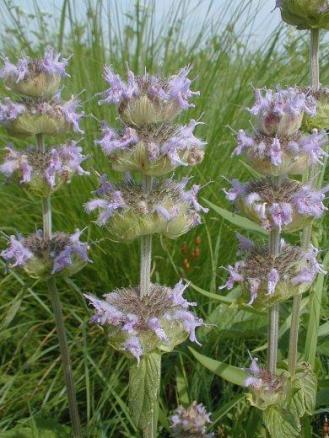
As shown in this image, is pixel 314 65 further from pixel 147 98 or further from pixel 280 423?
pixel 280 423

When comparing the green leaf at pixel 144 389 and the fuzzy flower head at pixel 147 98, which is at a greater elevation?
the fuzzy flower head at pixel 147 98

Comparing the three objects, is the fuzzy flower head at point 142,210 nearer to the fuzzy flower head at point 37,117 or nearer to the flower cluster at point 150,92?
the flower cluster at point 150,92

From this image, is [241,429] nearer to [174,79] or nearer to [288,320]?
[288,320]

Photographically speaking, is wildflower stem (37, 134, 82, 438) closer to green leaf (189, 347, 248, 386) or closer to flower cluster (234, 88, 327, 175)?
green leaf (189, 347, 248, 386)

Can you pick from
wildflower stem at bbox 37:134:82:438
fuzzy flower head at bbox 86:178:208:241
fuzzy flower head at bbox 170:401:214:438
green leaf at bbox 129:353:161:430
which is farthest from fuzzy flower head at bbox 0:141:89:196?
fuzzy flower head at bbox 170:401:214:438

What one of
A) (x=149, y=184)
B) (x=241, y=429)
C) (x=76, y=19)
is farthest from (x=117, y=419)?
(x=76, y=19)

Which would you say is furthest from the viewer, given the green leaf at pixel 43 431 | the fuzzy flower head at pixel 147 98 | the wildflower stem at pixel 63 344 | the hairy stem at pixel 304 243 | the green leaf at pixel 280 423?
the green leaf at pixel 43 431

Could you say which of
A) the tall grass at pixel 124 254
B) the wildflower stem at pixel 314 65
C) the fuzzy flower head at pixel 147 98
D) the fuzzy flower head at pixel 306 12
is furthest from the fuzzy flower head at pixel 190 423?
the fuzzy flower head at pixel 306 12

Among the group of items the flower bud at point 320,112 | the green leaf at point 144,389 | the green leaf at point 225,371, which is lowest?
the green leaf at point 225,371
